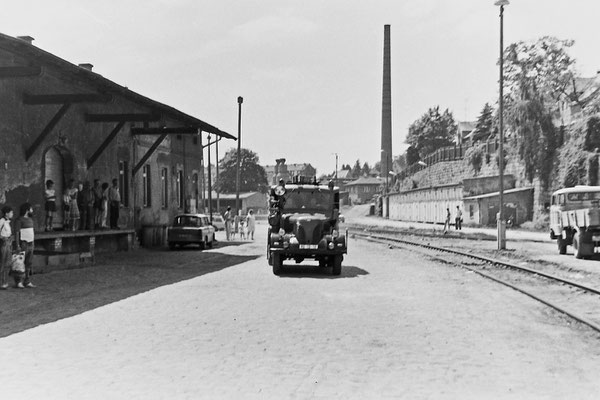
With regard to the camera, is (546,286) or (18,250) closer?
(18,250)

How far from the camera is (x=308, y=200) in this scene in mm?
17500

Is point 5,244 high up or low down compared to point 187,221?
down

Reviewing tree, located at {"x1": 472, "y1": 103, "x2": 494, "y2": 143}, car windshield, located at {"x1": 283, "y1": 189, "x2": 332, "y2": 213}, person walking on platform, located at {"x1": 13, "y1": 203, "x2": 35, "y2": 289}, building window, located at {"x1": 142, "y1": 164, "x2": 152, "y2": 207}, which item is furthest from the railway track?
tree, located at {"x1": 472, "y1": 103, "x2": 494, "y2": 143}

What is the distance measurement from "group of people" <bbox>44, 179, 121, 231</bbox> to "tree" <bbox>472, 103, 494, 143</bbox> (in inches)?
2783

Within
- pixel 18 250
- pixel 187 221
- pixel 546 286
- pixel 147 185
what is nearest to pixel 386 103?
pixel 147 185

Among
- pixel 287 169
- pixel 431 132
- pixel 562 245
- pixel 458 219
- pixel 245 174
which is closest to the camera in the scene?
pixel 562 245

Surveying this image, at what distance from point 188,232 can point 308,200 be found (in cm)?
1082

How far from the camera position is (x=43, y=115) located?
62.8ft

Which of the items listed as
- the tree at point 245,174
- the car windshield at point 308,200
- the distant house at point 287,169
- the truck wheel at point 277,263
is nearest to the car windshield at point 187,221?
the car windshield at point 308,200

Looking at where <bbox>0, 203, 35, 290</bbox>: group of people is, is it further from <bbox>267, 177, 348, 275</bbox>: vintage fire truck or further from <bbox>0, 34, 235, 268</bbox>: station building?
<bbox>267, 177, 348, 275</bbox>: vintage fire truck

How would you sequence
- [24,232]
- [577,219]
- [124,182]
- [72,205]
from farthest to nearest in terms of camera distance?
[124,182] < [577,219] < [72,205] < [24,232]

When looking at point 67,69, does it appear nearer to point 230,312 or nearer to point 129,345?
point 230,312

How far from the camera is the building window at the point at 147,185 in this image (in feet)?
93.1

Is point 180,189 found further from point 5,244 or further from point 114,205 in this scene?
point 5,244
